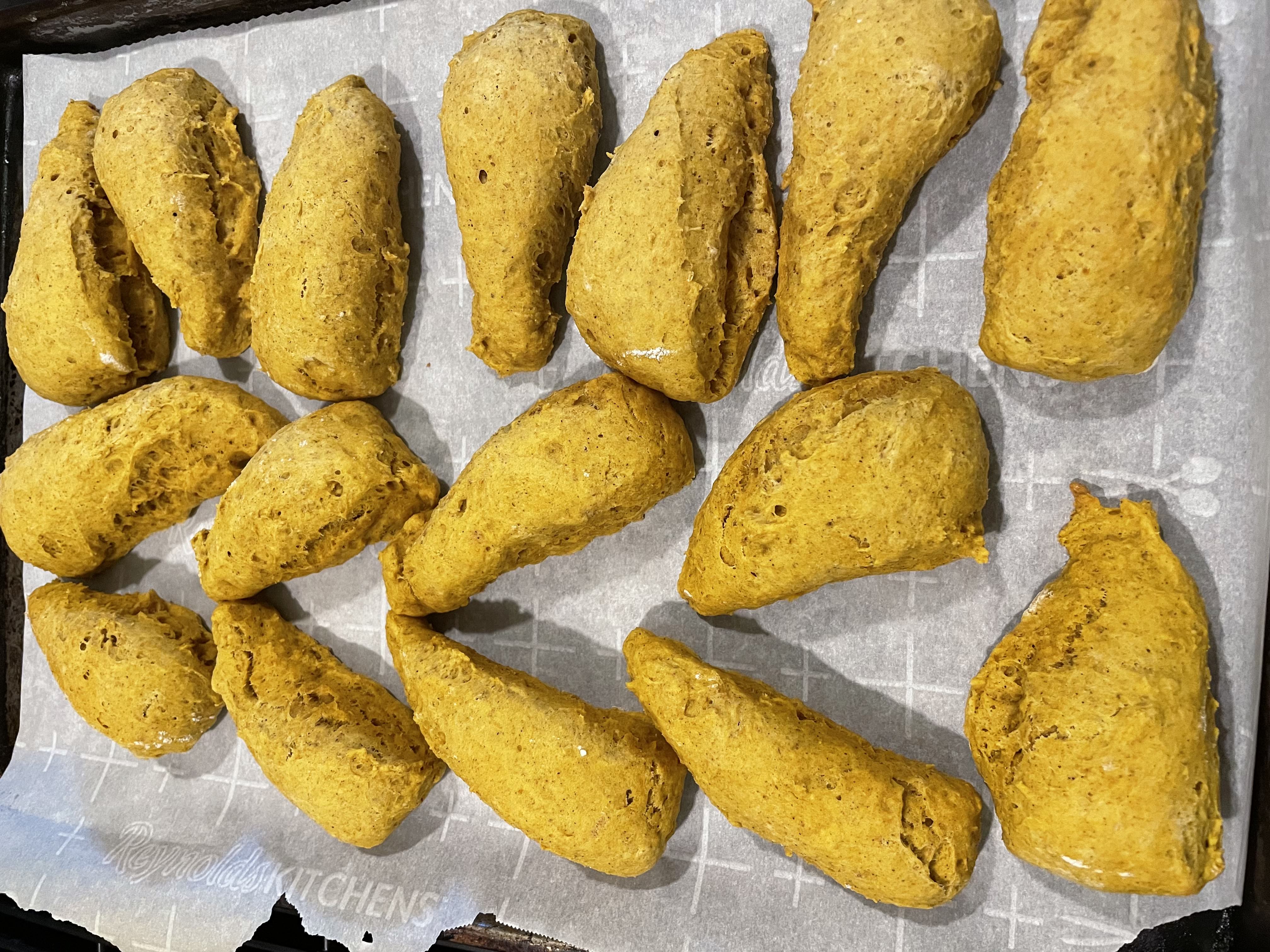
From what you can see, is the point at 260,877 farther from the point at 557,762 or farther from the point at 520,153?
the point at 520,153

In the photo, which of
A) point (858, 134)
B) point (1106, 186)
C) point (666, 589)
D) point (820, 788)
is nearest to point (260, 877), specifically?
point (666, 589)

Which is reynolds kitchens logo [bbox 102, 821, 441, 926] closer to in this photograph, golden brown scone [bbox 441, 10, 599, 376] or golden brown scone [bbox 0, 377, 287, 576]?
golden brown scone [bbox 0, 377, 287, 576]

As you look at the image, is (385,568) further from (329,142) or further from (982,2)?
(982,2)

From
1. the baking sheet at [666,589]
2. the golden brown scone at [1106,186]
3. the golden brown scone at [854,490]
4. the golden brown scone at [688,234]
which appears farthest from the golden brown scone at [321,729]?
the golden brown scone at [1106,186]

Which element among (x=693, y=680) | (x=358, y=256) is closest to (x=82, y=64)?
(x=358, y=256)

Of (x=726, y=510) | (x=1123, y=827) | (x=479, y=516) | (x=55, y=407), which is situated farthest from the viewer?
(x=55, y=407)

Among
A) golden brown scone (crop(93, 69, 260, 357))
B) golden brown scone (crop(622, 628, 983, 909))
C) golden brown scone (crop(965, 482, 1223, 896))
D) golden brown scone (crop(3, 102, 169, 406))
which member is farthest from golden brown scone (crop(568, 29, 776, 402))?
golden brown scone (crop(3, 102, 169, 406))
